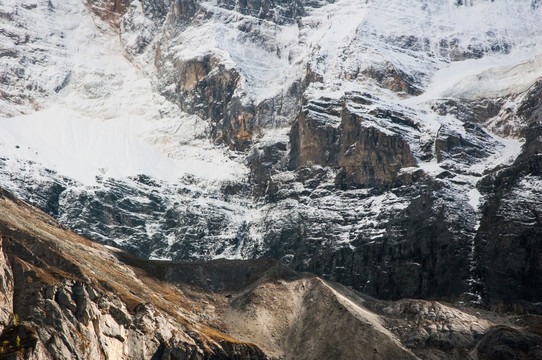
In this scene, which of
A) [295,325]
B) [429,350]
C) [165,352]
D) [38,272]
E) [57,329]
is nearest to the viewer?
[57,329]

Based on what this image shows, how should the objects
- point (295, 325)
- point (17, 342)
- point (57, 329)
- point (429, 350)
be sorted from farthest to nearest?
point (295, 325) → point (429, 350) → point (57, 329) → point (17, 342)

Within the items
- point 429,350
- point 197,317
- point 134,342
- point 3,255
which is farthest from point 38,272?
point 429,350

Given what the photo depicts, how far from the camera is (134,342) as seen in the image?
6068 inches

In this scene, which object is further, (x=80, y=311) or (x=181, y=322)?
(x=181, y=322)

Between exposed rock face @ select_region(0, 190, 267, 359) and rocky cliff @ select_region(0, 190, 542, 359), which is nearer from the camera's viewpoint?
exposed rock face @ select_region(0, 190, 267, 359)

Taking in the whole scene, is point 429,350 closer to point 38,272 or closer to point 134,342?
point 134,342

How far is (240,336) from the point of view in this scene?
7229 inches

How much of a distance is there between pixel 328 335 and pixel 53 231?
226 ft

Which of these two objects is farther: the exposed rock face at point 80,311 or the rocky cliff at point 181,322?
the rocky cliff at point 181,322

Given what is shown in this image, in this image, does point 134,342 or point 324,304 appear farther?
point 324,304

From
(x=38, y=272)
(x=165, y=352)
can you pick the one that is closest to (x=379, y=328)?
(x=165, y=352)

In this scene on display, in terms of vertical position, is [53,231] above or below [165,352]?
above

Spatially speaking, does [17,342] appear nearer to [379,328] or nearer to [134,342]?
[134,342]

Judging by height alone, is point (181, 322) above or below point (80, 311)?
below
